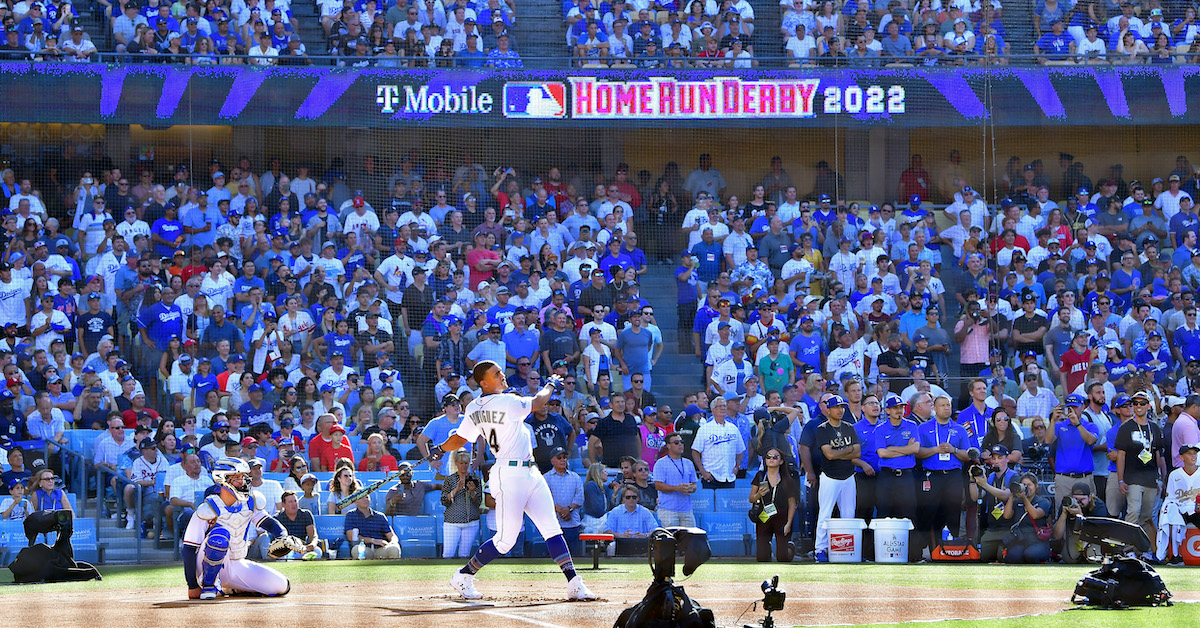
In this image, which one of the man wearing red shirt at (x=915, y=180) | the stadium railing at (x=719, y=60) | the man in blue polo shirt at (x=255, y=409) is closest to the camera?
the man in blue polo shirt at (x=255, y=409)

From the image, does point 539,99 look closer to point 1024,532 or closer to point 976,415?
point 976,415

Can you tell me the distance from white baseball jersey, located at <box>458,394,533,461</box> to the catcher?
60.6 inches

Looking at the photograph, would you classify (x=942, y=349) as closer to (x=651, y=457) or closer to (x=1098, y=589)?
(x=651, y=457)

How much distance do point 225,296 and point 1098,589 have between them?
10687 mm

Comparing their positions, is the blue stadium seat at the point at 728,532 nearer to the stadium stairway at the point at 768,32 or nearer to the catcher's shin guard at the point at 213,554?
the catcher's shin guard at the point at 213,554

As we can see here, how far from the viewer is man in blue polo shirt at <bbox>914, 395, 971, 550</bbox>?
12.9 meters

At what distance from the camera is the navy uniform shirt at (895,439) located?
1293cm

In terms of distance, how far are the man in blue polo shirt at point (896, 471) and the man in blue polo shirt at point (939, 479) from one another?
9 cm

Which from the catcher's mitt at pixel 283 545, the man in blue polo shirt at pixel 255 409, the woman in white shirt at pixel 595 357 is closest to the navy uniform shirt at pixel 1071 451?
the woman in white shirt at pixel 595 357

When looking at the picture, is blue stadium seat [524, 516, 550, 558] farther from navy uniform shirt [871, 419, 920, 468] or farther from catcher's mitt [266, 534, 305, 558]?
catcher's mitt [266, 534, 305, 558]

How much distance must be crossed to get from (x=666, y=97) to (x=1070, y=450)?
7484 millimetres

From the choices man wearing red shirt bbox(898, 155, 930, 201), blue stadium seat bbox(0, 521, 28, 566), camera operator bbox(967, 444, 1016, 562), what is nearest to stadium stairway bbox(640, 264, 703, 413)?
camera operator bbox(967, 444, 1016, 562)

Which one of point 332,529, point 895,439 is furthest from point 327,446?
point 895,439

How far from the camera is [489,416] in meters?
8.62
